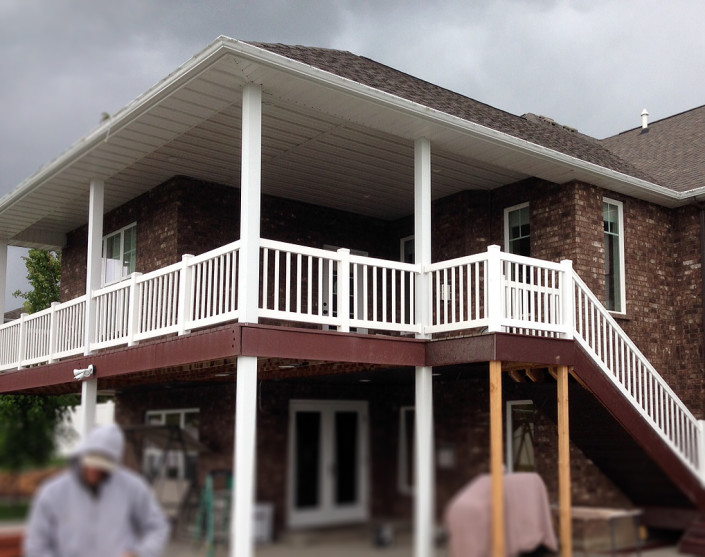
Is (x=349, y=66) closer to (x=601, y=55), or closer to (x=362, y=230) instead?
(x=362, y=230)

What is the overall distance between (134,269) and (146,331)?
14.6 ft

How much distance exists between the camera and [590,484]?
13102mm

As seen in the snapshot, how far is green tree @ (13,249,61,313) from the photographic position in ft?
95.8

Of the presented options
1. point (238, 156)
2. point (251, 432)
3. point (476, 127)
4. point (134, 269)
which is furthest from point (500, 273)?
point (134, 269)

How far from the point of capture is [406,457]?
800cm

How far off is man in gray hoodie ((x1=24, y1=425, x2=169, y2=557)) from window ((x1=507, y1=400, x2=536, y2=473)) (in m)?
7.64

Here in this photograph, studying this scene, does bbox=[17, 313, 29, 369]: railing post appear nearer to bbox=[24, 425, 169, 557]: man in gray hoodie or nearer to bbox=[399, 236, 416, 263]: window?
bbox=[399, 236, 416, 263]: window

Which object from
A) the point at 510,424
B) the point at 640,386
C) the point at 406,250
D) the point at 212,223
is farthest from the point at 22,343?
the point at 640,386

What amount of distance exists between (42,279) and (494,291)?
22185mm

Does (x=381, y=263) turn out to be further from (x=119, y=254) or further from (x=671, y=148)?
(x=671, y=148)

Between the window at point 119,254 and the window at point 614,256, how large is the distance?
8.53m

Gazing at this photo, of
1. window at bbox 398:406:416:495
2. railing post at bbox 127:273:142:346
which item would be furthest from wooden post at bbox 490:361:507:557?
railing post at bbox 127:273:142:346

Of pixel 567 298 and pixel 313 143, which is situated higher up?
pixel 313 143

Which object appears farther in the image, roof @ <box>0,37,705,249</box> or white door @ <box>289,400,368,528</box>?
roof @ <box>0,37,705,249</box>
